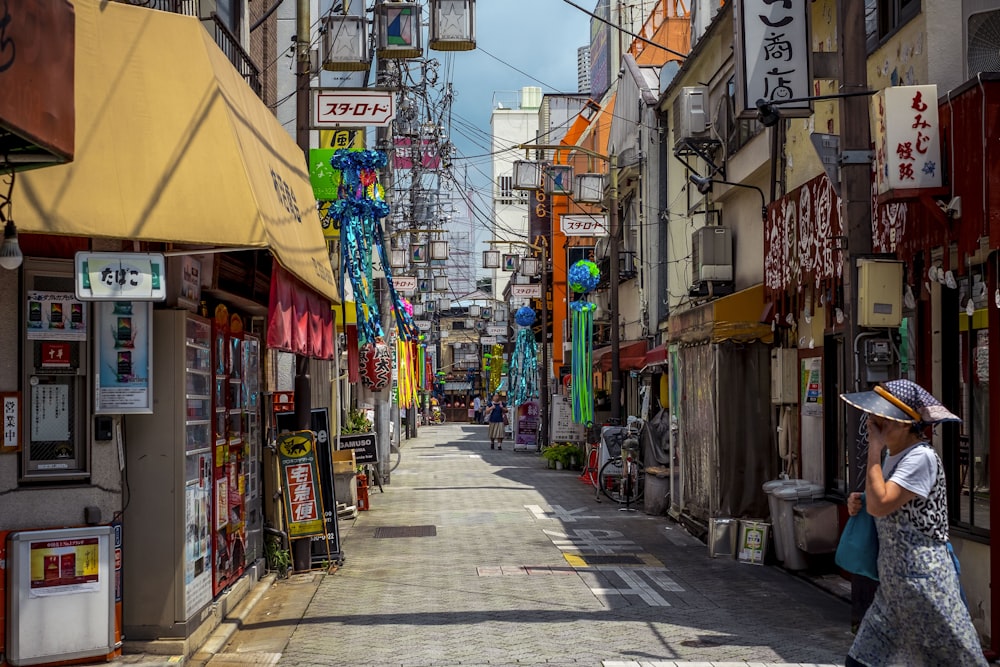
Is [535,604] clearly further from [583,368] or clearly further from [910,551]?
[583,368]

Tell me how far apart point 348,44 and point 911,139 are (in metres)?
9.68

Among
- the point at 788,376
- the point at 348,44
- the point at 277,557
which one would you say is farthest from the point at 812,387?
the point at 348,44

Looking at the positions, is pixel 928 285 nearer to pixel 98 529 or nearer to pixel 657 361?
pixel 98 529

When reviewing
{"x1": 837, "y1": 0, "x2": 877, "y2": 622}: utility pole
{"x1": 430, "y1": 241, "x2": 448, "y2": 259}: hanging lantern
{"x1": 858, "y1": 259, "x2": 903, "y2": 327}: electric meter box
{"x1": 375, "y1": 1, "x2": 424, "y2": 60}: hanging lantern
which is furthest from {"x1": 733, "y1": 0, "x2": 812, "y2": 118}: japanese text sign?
{"x1": 430, "y1": 241, "x2": 448, "y2": 259}: hanging lantern

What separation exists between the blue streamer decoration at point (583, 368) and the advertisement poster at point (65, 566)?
73.3 ft

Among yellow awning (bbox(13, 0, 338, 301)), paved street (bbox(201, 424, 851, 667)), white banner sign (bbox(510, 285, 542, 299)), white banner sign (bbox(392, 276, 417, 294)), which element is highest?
white banner sign (bbox(510, 285, 542, 299))

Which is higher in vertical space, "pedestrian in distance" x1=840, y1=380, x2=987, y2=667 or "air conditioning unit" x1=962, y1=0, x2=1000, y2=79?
"air conditioning unit" x1=962, y1=0, x2=1000, y2=79

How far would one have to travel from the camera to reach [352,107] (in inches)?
650

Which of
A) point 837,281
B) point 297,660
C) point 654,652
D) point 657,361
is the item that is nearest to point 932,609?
point 654,652

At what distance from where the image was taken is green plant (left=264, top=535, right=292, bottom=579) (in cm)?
1378

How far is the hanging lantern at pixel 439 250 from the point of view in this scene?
42219mm

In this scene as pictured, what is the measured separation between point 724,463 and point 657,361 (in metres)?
7.82

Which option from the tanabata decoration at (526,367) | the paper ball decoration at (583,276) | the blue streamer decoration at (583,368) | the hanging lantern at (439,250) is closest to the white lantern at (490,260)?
the tanabata decoration at (526,367)

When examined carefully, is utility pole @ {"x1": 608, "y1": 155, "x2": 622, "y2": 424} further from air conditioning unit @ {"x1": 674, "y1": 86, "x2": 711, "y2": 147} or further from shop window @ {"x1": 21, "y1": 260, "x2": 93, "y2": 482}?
shop window @ {"x1": 21, "y1": 260, "x2": 93, "y2": 482}
